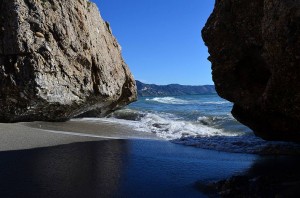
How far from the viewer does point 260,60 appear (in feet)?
21.7

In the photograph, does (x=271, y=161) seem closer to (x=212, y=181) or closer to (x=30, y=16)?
(x=212, y=181)

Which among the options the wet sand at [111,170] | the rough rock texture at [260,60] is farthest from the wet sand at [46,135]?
the rough rock texture at [260,60]

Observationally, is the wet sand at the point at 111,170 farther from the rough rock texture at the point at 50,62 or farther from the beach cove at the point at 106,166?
the rough rock texture at the point at 50,62

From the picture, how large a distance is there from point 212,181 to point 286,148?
326cm

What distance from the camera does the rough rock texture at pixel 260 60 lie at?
4902mm

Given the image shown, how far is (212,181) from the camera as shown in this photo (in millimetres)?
4969

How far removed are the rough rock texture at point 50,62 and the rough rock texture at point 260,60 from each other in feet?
14.0

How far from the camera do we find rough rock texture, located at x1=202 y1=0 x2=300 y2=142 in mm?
4902

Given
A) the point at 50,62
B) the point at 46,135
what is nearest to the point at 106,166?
the point at 46,135

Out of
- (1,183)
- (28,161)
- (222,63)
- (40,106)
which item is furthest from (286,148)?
(40,106)

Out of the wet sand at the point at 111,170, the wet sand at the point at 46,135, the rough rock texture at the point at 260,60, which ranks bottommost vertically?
the wet sand at the point at 111,170

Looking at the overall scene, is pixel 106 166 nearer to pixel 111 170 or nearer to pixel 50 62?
pixel 111 170

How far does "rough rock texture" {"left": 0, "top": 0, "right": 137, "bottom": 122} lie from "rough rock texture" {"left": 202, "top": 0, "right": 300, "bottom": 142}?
426 cm

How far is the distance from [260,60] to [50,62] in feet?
17.9
